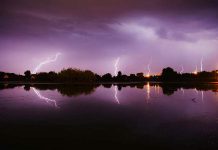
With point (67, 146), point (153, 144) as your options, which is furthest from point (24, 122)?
point (153, 144)

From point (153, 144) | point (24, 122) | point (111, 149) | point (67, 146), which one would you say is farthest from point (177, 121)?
point (24, 122)

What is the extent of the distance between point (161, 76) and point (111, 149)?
491ft

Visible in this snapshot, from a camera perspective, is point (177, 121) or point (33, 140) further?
point (177, 121)

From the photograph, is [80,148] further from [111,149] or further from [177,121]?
[177,121]

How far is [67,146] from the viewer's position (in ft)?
33.4

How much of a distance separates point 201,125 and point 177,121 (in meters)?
1.72

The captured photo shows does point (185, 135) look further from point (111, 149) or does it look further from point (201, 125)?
point (111, 149)

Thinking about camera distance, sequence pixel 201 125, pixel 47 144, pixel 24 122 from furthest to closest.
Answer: pixel 24 122, pixel 201 125, pixel 47 144

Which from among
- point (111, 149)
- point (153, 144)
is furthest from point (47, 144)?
point (153, 144)

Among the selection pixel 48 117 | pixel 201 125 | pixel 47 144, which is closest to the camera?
pixel 47 144

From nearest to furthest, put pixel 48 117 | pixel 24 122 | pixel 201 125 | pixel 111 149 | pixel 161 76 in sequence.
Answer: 1. pixel 111 149
2. pixel 201 125
3. pixel 24 122
4. pixel 48 117
5. pixel 161 76

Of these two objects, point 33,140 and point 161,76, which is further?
point 161,76

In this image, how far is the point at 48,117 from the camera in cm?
1681

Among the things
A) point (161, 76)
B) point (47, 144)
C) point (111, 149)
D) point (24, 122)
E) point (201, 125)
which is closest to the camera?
point (111, 149)
